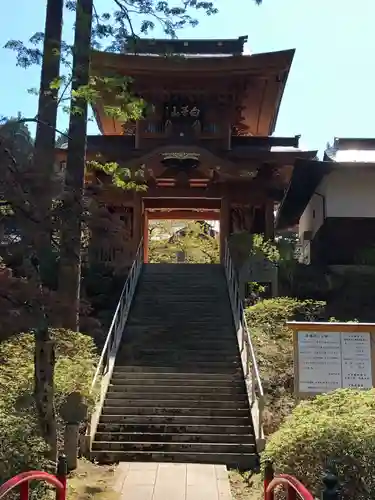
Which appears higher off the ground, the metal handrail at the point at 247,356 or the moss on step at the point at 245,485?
the metal handrail at the point at 247,356

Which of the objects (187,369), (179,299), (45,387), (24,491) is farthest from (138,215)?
(24,491)

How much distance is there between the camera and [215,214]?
2519 centimetres

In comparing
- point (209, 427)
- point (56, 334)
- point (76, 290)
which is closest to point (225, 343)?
point (209, 427)

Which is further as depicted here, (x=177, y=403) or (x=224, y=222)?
(x=224, y=222)

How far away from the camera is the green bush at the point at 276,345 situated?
30.6ft

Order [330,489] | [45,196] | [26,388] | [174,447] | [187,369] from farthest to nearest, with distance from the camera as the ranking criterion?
1. [187,369]
2. [174,447]
3. [26,388]
4. [45,196]
5. [330,489]

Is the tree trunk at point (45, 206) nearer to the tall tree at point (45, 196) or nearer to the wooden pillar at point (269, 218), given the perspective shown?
the tall tree at point (45, 196)

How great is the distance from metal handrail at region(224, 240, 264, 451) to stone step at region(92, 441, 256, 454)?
36 centimetres

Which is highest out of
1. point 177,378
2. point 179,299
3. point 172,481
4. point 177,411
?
point 179,299

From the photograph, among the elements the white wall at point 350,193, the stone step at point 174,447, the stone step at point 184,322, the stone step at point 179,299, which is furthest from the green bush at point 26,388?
the white wall at point 350,193

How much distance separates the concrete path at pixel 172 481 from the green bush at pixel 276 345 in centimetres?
155

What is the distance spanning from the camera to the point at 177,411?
9.49m

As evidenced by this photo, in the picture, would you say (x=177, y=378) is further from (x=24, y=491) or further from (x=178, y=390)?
(x=24, y=491)

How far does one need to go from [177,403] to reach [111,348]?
7.62ft
